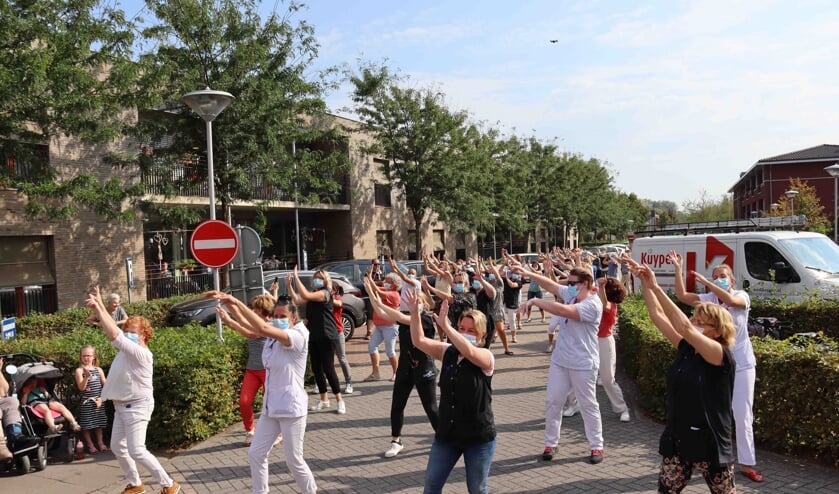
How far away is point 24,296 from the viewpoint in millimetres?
17031

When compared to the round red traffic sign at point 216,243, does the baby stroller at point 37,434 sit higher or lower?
lower

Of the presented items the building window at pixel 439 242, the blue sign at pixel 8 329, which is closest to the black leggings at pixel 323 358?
the blue sign at pixel 8 329

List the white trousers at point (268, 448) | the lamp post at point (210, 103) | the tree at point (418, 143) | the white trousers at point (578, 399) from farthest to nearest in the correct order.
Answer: the tree at point (418, 143)
the lamp post at point (210, 103)
the white trousers at point (578, 399)
the white trousers at point (268, 448)

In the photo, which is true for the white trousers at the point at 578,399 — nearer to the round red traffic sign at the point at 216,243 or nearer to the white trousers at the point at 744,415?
the white trousers at the point at 744,415

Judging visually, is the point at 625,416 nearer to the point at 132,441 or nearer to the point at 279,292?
the point at 132,441

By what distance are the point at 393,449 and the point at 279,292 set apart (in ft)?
26.0

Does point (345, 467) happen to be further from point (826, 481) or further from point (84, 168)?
point (84, 168)

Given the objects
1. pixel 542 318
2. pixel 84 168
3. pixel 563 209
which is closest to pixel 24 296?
pixel 84 168

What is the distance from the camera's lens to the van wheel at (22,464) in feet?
19.9

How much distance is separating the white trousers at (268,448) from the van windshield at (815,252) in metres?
10.6

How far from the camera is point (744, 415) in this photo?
17.5 ft

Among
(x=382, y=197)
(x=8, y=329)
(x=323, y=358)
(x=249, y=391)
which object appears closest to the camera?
(x=249, y=391)

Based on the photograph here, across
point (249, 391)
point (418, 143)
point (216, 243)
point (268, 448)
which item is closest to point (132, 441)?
point (268, 448)

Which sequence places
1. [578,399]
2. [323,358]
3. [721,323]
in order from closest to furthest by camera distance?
[721,323] → [578,399] → [323,358]
